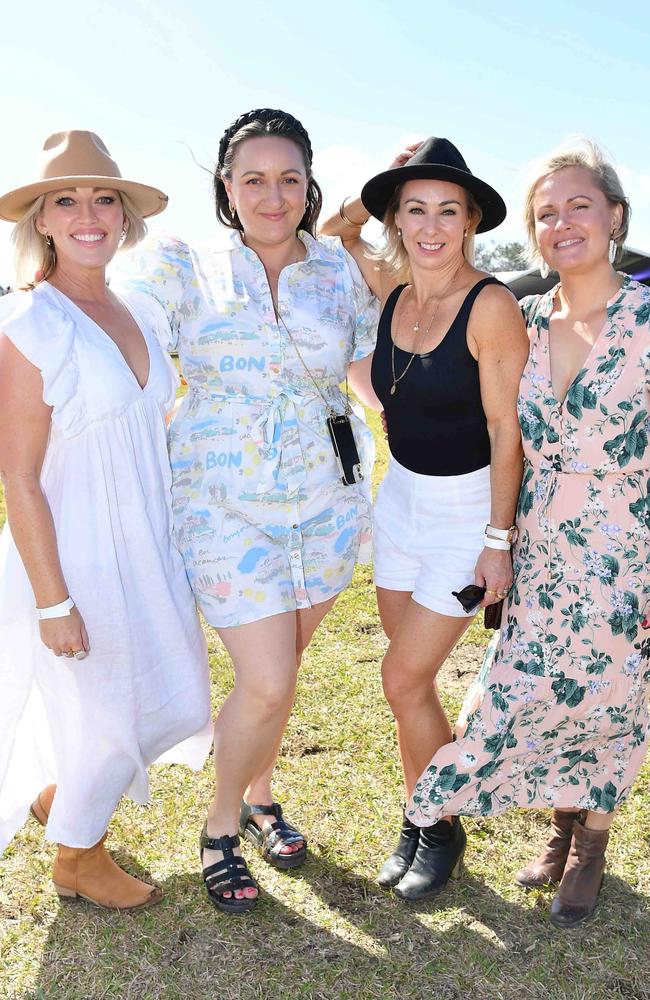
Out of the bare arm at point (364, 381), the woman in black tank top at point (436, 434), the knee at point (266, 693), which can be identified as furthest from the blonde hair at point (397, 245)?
the knee at point (266, 693)

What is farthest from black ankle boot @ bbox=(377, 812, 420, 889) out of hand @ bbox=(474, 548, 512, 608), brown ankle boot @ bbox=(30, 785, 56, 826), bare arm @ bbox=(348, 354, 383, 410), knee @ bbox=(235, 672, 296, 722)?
bare arm @ bbox=(348, 354, 383, 410)

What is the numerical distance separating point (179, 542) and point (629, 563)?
1.39m

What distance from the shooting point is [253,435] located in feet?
8.95

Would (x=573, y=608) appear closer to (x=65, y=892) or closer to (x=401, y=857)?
(x=401, y=857)

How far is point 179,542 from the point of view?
2.83 metres

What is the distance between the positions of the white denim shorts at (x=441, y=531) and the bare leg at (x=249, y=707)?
440 millimetres

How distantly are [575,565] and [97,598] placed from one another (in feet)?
4.73

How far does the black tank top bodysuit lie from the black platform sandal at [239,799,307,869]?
1.39 m

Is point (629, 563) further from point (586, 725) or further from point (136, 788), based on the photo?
point (136, 788)

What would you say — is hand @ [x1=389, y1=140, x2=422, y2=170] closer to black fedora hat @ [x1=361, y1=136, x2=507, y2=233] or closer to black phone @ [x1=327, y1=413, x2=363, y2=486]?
black fedora hat @ [x1=361, y1=136, x2=507, y2=233]

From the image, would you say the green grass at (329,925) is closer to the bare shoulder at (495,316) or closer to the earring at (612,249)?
the bare shoulder at (495,316)

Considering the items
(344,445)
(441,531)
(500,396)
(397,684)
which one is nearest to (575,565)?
(441,531)

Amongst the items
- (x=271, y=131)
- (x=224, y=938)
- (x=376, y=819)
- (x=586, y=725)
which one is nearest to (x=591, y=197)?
(x=271, y=131)

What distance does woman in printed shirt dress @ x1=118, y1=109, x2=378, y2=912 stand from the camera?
2729 millimetres
